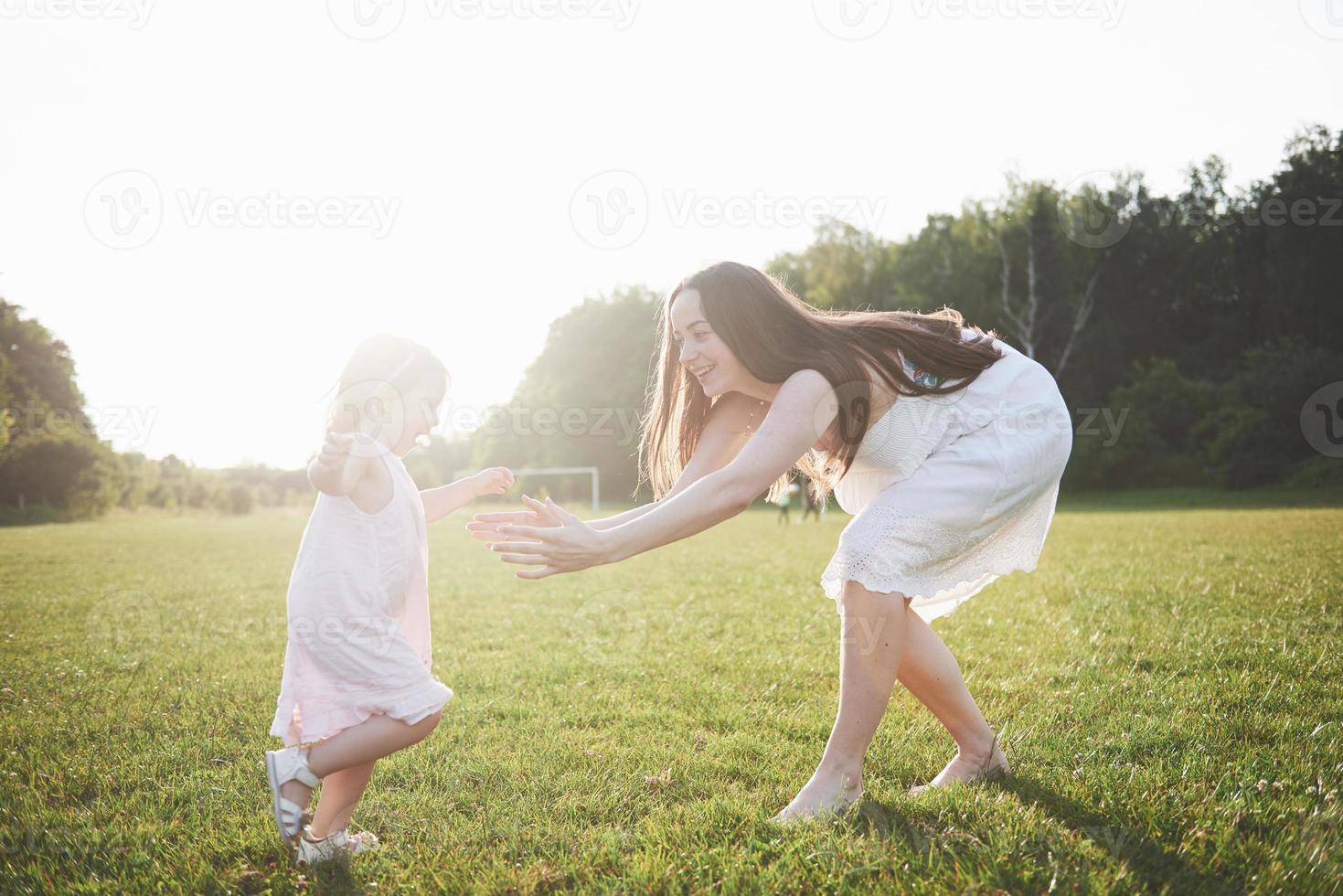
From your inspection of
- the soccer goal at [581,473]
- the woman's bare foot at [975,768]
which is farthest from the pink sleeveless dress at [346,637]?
the soccer goal at [581,473]

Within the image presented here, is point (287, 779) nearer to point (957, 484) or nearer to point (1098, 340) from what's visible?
point (957, 484)

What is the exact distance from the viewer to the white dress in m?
2.66

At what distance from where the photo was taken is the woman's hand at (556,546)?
220 centimetres

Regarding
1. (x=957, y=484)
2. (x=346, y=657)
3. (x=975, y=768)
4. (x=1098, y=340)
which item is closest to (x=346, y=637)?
(x=346, y=657)

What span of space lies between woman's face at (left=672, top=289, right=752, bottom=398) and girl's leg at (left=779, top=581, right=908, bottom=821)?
30.6 inches

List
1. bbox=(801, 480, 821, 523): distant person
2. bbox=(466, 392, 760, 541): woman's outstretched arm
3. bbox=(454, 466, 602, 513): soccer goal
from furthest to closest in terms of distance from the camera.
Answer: bbox=(454, 466, 602, 513): soccer goal → bbox=(801, 480, 821, 523): distant person → bbox=(466, 392, 760, 541): woman's outstretched arm

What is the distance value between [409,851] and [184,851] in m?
0.69

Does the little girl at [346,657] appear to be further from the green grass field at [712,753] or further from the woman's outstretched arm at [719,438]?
the woman's outstretched arm at [719,438]

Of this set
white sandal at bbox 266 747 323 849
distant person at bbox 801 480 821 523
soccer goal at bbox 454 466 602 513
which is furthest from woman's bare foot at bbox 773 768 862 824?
soccer goal at bbox 454 466 602 513

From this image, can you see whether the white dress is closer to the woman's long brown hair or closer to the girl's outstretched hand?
the woman's long brown hair

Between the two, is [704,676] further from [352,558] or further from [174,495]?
[174,495]

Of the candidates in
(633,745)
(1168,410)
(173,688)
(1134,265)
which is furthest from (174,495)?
(1134,265)

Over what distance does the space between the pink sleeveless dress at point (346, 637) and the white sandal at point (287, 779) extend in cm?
8

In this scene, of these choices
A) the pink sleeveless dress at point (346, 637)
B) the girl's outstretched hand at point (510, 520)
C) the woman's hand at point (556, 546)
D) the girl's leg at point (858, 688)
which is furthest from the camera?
the girl's leg at point (858, 688)
